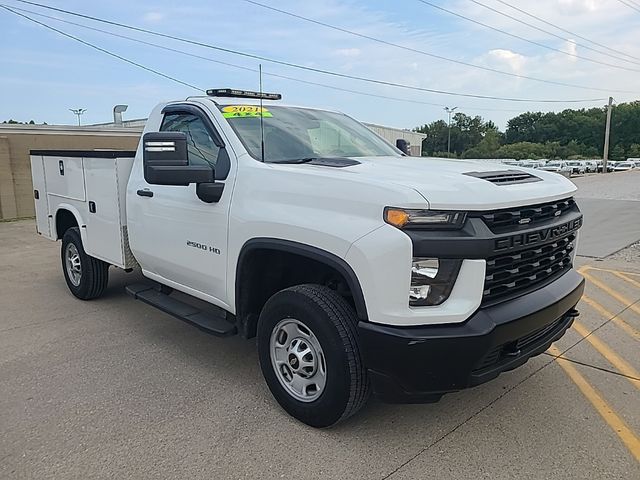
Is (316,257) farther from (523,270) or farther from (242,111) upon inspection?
(242,111)

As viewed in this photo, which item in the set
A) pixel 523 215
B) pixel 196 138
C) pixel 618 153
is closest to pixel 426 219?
pixel 523 215

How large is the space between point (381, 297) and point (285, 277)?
3.79 ft

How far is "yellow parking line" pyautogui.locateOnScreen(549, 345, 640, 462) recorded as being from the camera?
10.1ft

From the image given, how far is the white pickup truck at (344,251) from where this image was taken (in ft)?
8.73

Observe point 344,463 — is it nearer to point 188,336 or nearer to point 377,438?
point 377,438

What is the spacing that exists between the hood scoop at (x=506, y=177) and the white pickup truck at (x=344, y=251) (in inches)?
0.8

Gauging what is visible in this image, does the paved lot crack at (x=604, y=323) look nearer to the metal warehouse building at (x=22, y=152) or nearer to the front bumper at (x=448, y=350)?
the front bumper at (x=448, y=350)

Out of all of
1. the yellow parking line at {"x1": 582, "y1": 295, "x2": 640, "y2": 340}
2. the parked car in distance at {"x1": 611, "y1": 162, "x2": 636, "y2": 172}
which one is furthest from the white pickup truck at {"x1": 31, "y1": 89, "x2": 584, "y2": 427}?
the parked car in distance at {"x1": 611, "y1": 162, "x2": 636, "y2": 172}

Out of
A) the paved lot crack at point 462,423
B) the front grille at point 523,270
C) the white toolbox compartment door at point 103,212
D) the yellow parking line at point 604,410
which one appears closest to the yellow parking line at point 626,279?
the yellow parking line at point 604,410

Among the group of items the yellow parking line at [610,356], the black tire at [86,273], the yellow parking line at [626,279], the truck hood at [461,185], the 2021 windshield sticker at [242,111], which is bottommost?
the yellow parking line at [626,279]

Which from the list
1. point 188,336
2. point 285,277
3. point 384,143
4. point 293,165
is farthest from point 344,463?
point 384,143

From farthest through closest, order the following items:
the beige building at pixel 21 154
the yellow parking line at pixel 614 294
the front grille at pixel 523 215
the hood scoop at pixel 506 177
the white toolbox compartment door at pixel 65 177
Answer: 1. the beige building at pixel 21 154
2. the yellow parking line at pixel 614 294
3. the white toolbox compartment door at pixel 65 177
4. the hood scoop at pixel 506 177
5. the front grille at pixel 523 215

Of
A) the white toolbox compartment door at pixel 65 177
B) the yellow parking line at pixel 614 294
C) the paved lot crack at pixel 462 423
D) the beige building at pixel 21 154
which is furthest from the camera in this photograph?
the beige building at pixel 21 154

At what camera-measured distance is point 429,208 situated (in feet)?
8.64
